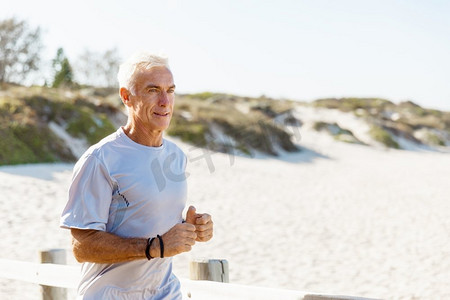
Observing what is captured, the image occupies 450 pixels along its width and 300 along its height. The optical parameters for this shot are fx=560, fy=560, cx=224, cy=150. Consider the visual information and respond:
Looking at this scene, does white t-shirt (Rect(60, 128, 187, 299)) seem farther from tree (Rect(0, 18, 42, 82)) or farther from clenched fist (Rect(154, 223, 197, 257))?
tree (Rect(0, 18, 42, 82))

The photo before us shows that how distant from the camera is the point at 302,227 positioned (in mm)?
9805

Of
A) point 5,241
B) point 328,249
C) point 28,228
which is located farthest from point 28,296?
point 328,249

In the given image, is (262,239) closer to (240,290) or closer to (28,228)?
(28,228)

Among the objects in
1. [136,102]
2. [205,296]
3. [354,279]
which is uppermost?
[136,102]

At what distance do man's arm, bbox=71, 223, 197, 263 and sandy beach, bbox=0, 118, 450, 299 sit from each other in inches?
175

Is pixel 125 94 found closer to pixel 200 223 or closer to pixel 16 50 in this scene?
pixel 200 223

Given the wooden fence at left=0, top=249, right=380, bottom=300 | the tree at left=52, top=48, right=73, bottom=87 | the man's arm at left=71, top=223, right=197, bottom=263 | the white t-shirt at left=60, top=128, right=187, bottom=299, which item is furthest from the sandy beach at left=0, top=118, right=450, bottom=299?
the tree at left=52, top=48, right=73, bottom=87

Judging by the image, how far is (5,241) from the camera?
25.9 ft

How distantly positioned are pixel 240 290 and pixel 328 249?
5.96 metres

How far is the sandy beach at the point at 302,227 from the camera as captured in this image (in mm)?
6715

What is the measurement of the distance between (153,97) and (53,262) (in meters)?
2.03

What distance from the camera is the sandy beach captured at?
671 cm

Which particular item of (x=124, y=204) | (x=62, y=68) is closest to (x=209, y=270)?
(x=124, y=204)

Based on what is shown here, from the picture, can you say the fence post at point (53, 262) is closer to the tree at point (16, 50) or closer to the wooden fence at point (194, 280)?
the wooden fence at point (194, 280)
